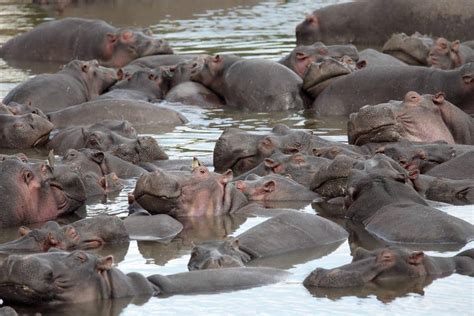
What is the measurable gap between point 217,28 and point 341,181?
12.7 meters

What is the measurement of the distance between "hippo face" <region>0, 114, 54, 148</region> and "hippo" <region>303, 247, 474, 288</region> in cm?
507

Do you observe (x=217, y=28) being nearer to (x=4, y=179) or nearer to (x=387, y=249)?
(x=4, y=179)

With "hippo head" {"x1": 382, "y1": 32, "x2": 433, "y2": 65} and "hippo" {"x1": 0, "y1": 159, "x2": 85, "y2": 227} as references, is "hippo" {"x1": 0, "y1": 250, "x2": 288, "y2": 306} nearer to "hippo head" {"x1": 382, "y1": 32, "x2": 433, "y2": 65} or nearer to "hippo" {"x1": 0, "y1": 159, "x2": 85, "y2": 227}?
"hippo" {"x1": 0, "y1": 159, "x2": 85, "y2": 227}

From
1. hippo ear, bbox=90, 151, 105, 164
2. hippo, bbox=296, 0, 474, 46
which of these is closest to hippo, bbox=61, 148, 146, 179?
hippo ear, bbox=90, 151, 105, 164

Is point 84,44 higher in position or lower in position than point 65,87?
lower

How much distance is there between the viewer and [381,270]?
6465 mm

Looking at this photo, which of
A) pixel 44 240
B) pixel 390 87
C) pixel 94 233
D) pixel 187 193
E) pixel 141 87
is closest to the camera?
pixel 44 240

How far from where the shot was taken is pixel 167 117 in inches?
489

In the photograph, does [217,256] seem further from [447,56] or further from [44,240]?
[447,56]

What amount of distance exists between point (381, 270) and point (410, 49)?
28.4 ft

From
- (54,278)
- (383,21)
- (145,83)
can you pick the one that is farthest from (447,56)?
(54,278)

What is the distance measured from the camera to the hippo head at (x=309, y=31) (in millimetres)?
19000

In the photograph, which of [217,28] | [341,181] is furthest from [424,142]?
[217,28]

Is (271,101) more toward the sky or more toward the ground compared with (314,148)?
more toward the ground
